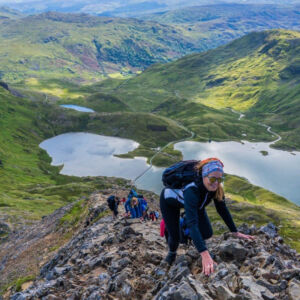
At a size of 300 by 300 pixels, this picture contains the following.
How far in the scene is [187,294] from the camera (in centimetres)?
1119

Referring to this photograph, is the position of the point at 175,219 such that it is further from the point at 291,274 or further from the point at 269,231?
the point at 269,231

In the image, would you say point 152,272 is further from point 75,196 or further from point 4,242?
point 75,196

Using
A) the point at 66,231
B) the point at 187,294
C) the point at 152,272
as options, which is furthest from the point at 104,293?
the point at 66,231

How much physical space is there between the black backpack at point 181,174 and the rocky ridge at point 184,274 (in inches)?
147

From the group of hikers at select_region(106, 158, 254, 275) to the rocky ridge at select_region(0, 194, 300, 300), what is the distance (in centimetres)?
77

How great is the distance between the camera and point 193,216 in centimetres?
1116

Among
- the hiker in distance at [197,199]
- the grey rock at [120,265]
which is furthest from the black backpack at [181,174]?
the grey rock at [120,265]

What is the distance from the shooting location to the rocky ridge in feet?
37.7

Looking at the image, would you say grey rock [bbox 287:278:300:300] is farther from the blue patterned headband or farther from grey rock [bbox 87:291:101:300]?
grey rock [bbox 87:291:101:300]

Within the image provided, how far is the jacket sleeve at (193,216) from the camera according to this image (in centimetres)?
1099

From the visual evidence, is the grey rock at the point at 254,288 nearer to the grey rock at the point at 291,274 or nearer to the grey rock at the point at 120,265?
the grey rock at the point at 291,274

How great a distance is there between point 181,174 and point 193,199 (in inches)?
52.7

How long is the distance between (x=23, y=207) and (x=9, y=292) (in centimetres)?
10701

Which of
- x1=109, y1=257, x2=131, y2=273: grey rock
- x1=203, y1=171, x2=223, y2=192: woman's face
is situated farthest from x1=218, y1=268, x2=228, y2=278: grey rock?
x1=109, y1=257, x2=131, y2=273: grey rock
